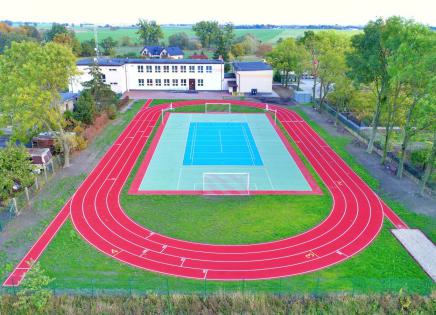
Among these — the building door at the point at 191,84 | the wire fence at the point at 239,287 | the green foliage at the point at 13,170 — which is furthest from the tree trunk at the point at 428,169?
the building door at the point at 191,84

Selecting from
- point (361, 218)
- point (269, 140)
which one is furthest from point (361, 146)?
point (361, 218)

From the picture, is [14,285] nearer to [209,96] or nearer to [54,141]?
[54,141]

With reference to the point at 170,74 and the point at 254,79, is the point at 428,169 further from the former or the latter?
the point at 170,74

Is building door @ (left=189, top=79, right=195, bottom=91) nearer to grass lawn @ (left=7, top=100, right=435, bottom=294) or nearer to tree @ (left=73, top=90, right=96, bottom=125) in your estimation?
tree @ (left=73, top=90, right=96, bottom=125)

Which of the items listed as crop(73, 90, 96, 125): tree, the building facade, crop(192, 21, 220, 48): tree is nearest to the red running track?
crop(73, 90, 96, 125): tree

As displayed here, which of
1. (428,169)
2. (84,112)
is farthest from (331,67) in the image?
(84,112)

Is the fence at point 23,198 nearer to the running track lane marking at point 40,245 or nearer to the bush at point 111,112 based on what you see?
the running track lane marking at point 40,245
